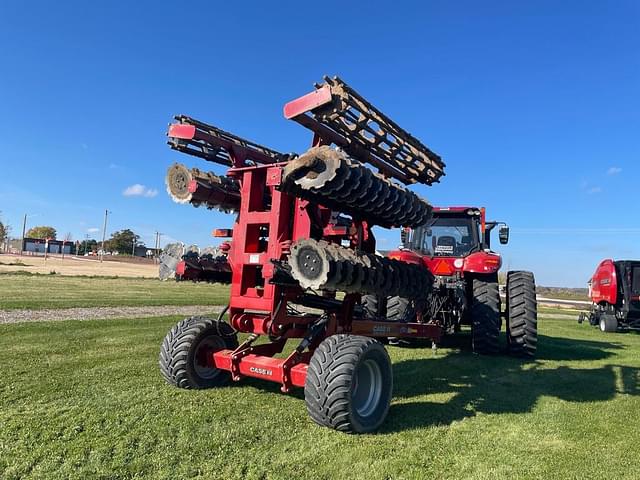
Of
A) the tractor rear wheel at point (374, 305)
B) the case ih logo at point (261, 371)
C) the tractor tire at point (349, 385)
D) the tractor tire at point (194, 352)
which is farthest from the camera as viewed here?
the tractor rear wheel at point (374, 305)

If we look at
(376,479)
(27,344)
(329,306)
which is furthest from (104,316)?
(376,479)

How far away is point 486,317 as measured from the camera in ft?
27.2

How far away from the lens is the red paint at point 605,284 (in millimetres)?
16703

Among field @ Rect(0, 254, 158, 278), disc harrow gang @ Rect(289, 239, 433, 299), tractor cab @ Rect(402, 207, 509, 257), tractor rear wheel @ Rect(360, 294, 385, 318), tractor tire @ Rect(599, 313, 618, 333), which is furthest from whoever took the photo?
field @ Rect(0, 254, 158, 278)

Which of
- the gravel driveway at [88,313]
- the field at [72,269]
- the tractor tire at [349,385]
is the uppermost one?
the field at [72,269]

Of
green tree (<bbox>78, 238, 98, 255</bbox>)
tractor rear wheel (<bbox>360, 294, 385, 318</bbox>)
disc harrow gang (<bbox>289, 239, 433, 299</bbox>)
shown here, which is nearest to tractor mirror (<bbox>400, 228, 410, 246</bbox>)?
tractor rear wheel (<bbox>360, 294, 385, 318</bbox>)

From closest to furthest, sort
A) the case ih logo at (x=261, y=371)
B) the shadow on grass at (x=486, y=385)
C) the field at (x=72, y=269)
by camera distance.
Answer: the case ih logo at (x=261, y=371)
the shadow on grass at (x=486, y=385)
the field at (x=72, y=269)

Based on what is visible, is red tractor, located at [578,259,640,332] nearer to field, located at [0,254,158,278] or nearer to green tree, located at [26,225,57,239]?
field, located at [0,254,158,278]

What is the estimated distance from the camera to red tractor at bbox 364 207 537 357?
8.34 m

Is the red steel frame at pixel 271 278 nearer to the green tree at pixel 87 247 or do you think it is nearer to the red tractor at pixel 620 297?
the red tractor at pixel 620 297

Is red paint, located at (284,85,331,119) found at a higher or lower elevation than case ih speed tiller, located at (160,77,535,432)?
higher

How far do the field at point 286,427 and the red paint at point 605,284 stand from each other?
11062 millimetres

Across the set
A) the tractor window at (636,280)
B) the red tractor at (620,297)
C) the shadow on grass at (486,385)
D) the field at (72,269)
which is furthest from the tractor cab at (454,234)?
the field at (72,269)

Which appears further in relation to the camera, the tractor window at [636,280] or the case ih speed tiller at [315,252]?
the tractor window at [636,280]
